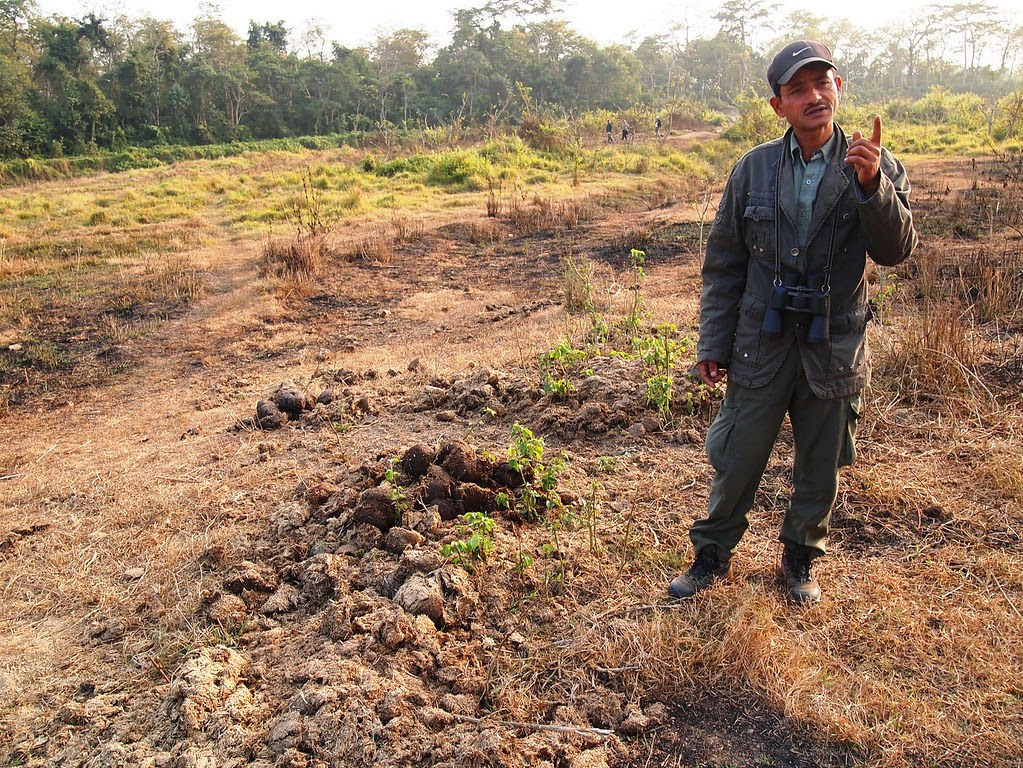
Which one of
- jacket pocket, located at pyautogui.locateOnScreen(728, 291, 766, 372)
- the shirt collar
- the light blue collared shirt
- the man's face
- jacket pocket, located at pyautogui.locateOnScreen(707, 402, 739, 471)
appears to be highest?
the man's face

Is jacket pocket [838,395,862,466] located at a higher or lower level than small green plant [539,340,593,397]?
higher

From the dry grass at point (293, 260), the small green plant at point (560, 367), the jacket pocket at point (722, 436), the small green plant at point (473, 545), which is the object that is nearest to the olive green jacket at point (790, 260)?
the jacket pocket at point (722, 436)

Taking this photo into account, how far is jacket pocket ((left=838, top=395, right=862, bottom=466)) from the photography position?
212 cm

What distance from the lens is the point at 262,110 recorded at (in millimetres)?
35469

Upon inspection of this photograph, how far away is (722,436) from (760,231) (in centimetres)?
62

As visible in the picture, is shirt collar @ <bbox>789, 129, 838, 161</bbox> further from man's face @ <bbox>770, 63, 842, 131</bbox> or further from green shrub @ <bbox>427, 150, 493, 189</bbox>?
green shrub @ <bbox>427, 150, 493, 189</bbox>

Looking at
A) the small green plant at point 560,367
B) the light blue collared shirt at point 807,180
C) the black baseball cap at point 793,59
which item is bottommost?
the small green plant at point 560,367

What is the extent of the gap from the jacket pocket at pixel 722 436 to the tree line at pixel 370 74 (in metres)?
18.4

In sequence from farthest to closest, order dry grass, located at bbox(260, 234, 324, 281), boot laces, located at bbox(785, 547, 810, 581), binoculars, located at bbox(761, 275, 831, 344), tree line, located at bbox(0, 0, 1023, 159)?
tree line, located at bbox(0, 0, 1023, 159)
dry grass, located at bbox(260, 234, 324, 281)
boot laces, located at bbox(785, 547, 810, 581)
binoculars, located at bbox(761, 275, 831, 344)

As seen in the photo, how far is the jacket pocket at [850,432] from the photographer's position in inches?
83.5

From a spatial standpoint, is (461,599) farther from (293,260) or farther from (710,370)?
(293,260)

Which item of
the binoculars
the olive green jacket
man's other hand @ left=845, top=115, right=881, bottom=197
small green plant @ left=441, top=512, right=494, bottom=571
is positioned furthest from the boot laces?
man's other hand @ left=845, top=115, right=881, bottom=197

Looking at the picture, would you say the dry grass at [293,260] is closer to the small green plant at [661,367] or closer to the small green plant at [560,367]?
the small green plant at [560,367]

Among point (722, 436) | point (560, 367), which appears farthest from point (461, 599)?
point (560, 367)
